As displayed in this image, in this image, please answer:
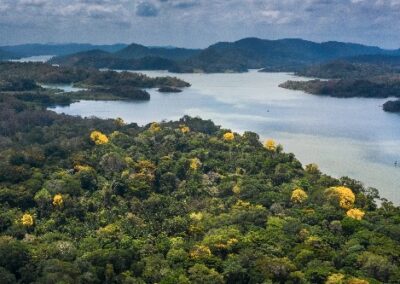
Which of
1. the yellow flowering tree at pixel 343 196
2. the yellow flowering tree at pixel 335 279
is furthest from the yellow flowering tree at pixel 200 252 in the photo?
the yellow flowering tree at pixel 343 196

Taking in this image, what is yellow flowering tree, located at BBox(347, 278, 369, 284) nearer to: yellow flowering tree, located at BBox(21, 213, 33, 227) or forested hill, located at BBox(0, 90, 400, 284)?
forested hill, located at BBox(0, 90, 400, 284)

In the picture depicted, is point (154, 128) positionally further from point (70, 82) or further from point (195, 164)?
point (70, 82)

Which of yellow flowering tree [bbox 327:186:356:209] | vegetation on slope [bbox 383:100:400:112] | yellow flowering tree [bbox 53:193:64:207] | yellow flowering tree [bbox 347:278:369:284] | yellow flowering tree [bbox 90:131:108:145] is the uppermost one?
vegetation on slope [bbox 383:100:400:112]

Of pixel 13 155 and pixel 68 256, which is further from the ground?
pixel 13 155

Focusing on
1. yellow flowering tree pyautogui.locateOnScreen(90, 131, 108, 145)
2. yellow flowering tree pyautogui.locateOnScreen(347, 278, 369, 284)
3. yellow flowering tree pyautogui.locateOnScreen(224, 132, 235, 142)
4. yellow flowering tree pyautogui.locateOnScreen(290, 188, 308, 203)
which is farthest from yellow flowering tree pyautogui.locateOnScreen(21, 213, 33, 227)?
yellow flowering tree pyautogui.locateOnScreen(224, 132, 235, 142)

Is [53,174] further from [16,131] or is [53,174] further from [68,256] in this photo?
[16,131]

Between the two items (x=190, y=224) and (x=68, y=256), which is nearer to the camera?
(x=68, y=256)

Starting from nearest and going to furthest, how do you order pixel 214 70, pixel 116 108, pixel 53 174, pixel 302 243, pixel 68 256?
pixel 68 256
pixel 302 243
pixel 53 174
pixel 116 108
pixel 214 70

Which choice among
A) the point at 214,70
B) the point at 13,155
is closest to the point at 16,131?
the point at 13,155
